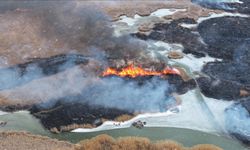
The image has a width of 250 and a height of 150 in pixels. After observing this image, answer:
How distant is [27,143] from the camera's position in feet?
69.1

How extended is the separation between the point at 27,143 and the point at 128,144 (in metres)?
5.53

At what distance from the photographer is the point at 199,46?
1211 inches

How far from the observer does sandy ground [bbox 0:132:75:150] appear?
20.6m

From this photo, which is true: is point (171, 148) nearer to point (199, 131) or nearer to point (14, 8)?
point (199, 131)

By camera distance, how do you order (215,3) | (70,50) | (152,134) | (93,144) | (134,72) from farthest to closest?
(215,3)
(70,50)
(134,72)
(152,134)
(93,144)

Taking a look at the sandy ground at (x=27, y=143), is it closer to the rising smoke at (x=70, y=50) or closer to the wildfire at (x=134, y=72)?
the rising smoke at (x=70, y=50)

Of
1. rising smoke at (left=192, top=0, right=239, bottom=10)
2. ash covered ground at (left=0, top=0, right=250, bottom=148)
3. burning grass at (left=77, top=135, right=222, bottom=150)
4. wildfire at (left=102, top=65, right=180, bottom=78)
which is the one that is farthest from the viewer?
rising smoke at (left=192, top=0, right=239, bottom=10)

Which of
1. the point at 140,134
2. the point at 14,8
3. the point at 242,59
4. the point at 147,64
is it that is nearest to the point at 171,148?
the point at 140,134

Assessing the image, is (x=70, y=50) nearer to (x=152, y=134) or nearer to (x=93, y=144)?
(x=152, y=134)

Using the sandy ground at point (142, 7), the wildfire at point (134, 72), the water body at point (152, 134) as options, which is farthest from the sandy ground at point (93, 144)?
the sandy ground at point (142, 7)

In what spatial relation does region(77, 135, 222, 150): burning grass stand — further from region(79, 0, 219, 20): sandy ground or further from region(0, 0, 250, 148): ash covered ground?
region(79, 0, 219, 20): sandy ground

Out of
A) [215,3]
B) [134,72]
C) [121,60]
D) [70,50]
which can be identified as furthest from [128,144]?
[215,3]

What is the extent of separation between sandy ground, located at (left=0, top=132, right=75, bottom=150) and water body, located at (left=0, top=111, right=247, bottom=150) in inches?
28.5

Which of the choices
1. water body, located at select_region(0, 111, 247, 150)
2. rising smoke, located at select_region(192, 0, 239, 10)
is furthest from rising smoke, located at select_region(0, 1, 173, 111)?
rising smoke, located at select_region(192, 0, 239, 10)
